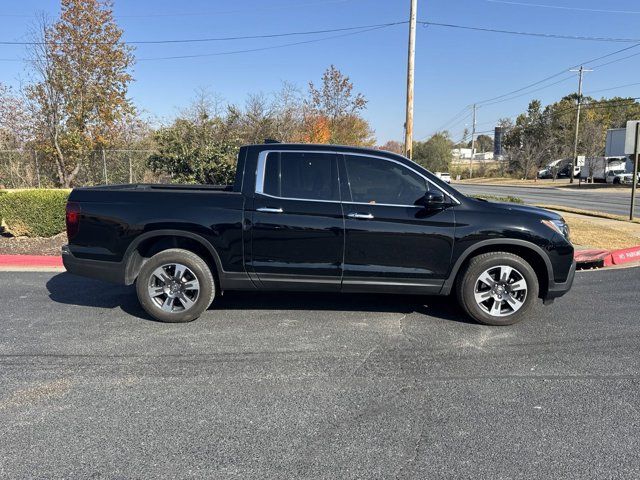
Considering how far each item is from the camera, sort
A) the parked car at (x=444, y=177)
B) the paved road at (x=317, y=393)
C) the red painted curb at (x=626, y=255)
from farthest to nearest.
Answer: the red painted curb at (x=626, y=255) < the parked car at (x=444, y=177) < the paved road at (x=317, y=393)

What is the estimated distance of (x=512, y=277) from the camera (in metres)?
4.97

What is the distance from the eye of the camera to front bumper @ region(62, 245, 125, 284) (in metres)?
5.03

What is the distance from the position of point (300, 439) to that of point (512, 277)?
3.04m

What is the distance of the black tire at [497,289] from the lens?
491 cm

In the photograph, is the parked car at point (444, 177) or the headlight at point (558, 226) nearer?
the headlight at point (558, 226)

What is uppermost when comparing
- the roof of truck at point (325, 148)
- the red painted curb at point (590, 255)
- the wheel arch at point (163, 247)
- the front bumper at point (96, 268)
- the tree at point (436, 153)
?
the tree at point (436, 153)

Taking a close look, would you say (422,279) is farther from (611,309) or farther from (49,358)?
(49,358)

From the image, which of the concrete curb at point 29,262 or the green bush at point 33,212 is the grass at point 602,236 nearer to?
the concrete curb at point 29,262

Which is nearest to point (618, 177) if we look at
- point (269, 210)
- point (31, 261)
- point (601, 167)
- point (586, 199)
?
point (601, 167)

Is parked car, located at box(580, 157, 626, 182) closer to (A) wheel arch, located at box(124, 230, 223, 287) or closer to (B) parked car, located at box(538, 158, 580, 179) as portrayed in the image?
(B) parked car, located at box(538, 158, 580, 179)

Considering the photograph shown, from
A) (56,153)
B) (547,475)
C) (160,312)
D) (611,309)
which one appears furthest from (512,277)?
(56,153)

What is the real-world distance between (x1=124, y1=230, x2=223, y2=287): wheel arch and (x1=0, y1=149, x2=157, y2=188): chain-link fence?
424 inches

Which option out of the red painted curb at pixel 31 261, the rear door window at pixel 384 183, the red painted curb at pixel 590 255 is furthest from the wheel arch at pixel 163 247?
the red painted curb at pixel 590 255

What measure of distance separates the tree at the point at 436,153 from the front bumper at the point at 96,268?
62538mm
